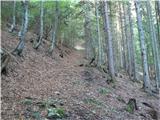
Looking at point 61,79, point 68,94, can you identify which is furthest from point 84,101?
point 61,79

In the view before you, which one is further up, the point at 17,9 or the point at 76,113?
the point at 17,9

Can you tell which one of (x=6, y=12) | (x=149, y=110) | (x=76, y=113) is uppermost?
(x=6, y=12)

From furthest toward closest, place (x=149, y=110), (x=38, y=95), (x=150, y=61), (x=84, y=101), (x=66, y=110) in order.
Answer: (x=150, y=61) < (x=149, y=110) < (x=84, y=101) < (x=38, y=95) < (x=66, y=110)

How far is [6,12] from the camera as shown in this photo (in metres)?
24.8

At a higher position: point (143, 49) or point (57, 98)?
point (143, 49)

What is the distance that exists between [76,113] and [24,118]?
1.86 meters

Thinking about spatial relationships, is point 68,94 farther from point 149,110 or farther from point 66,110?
point 149,110

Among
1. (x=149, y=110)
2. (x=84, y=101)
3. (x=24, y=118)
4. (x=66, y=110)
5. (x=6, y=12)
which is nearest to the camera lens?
(x=24, y=118)

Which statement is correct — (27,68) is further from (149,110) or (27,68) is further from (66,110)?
(149,110)

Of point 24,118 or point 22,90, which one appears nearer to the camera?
point 24,118

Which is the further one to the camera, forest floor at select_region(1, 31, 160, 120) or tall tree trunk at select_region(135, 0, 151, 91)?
tall tree trunk at select_region(135, 0, 151, 91)

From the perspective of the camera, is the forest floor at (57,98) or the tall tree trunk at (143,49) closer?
the forest floor at (57,98)

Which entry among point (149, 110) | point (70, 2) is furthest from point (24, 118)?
point (70, 2)

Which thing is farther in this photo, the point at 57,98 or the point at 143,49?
the point at 143,49
